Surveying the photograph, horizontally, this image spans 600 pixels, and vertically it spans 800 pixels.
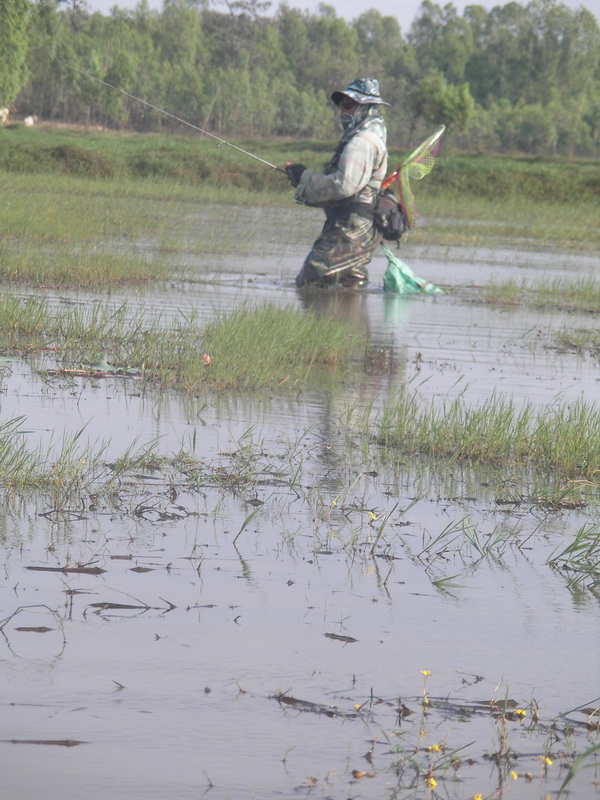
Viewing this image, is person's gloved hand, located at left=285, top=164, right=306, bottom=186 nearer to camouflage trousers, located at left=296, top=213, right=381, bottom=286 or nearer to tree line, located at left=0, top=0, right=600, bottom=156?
camouflage trousers, located at left=296, top=213, right=381, bottom=286

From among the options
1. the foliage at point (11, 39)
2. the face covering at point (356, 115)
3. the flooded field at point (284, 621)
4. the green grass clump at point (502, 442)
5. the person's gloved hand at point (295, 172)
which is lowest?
the flooded field at point (284, 621)

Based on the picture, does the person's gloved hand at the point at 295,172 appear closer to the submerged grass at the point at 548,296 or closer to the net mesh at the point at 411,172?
the net mesh at the point at 411,172

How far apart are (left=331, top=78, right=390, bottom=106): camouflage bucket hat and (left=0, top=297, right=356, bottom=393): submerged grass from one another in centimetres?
337

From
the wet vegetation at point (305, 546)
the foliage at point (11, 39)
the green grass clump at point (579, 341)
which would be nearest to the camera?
the wet vegetation at point (305, 546)

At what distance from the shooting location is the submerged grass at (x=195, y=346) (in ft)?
23.7

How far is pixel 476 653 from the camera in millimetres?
3467

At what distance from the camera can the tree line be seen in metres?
70.2

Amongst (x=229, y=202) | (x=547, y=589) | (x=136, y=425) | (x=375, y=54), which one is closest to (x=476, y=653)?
(x=547, y=589)

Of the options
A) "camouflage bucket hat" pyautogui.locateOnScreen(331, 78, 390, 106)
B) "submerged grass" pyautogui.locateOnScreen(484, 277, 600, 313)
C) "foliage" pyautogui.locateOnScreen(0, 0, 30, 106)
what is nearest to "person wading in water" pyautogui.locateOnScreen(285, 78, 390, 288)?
"camouflage bucket hat" pyautogui.locateOnScreen(331, 78, 390, 106)

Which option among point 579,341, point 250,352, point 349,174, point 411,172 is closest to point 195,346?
point 250,352

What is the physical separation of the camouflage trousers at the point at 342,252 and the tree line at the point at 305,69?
18129 millimetres

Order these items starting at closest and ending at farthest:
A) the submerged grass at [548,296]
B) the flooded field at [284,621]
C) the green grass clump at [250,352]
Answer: the flooded field at [284,621]
the green grass clump at [250,352]
the submerged grass at [548,296]

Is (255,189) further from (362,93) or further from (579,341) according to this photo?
(579,341)

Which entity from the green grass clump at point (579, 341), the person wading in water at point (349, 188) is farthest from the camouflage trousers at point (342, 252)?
the green grass clump at point (579, 341)
